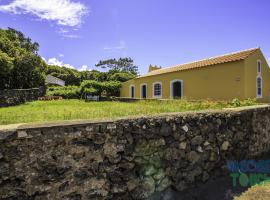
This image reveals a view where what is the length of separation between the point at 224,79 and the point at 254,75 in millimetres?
2264

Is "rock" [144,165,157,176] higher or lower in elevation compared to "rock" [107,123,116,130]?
lower

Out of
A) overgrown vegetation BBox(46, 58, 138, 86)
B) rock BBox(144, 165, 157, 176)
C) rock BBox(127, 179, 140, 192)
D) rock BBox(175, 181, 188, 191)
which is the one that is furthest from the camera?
overgrown vegetation BBox(46, 58, 138, 86)

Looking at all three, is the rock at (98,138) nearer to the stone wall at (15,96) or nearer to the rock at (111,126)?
the rock at (111,126)

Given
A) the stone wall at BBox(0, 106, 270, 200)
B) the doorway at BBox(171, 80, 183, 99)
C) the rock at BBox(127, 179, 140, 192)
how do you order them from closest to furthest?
the stone wall at BBox(0, 106, 270, 200), the rock at BBox(127, 179, 140, 192), the doorway at BBox(171, 80, 183, 99)

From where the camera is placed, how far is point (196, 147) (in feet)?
14.8

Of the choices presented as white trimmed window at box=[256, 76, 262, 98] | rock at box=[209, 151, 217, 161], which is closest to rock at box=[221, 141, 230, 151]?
rock at box=[209, 151, 217, 161]

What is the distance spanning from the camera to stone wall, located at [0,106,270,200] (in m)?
2.94

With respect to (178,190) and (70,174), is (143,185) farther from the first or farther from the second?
(70,174)

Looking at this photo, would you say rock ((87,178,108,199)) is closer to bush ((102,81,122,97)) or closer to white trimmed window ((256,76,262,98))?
white trimmed window ((256,76,262,98))

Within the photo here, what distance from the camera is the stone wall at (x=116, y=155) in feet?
9.64

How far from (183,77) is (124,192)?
16089mm

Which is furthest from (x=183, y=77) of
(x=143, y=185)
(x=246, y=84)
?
(x=143, y=185)

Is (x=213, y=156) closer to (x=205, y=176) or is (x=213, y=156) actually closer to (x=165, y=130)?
(x=205, y=176)

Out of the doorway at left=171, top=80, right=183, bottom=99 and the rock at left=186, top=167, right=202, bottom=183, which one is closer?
the rock at left=186, top=167, right=202, bottom=183
